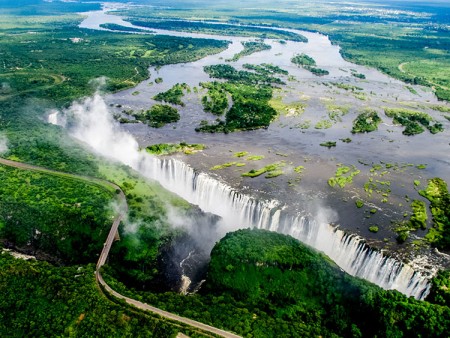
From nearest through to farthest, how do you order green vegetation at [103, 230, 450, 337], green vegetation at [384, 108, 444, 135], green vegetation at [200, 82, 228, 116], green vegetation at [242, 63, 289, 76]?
1. green vegetation at [103, 230, 450, 337]
2. green vegetation at [384, 108, 444, 135]
3. green vegetation at [200, 82, 228, 116]
4. green vegetation at [242, 63, 289, 76]

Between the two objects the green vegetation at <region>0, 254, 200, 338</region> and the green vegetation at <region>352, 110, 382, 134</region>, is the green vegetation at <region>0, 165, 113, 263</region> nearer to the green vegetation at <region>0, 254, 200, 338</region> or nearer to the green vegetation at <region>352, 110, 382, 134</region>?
the green vegetation at <region>0, 254, 200, 338</region>

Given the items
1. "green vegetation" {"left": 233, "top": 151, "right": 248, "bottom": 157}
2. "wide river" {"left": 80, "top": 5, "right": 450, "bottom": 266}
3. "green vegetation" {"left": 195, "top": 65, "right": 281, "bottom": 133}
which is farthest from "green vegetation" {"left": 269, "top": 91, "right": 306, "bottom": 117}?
"green vegetation" {"left": 233, "top": 151, "right": 248, "bottom": 157}

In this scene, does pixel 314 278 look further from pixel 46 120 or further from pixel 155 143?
pixel 46 120

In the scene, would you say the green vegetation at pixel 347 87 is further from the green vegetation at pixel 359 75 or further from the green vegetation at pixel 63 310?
the green vegetation at pixel 63 310

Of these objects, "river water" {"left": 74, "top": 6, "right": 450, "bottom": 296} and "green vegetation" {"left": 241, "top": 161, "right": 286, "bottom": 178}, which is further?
"green vegetation" {"left": 241, "top": 161, "right": 286, "bottom": 178}

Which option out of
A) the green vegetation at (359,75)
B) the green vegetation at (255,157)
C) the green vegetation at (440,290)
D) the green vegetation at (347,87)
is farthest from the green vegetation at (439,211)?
the green vegetation at (359,75)

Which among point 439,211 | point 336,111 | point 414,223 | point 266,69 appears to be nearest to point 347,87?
point 336,111

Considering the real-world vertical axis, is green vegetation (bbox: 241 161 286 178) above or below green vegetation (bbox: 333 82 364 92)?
below
